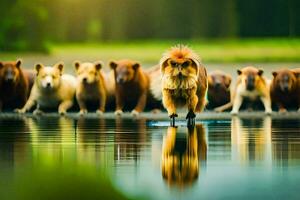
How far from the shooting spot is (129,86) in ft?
39.5

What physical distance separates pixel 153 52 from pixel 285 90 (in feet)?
9.74

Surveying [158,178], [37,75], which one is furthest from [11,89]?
[158,178]

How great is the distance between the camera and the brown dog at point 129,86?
11.9m


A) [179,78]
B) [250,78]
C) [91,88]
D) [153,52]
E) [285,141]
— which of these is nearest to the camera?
[285,141]

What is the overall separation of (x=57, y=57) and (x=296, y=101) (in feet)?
11.6

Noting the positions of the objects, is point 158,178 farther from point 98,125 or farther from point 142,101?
point 142,101

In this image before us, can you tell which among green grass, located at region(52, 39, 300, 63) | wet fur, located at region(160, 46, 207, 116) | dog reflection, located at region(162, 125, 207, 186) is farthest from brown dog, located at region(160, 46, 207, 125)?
green grass, located at region(52, 39, 300, 63)

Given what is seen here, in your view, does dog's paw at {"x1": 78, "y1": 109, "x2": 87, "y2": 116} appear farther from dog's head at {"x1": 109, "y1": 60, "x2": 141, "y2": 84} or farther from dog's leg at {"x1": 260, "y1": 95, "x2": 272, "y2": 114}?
dog's leg at {"x1": 260, "y1": 95, "x2": 272, "y2": 114}

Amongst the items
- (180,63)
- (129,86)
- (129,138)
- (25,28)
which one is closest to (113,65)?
(129,86)

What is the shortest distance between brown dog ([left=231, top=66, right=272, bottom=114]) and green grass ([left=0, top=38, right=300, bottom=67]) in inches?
99.4

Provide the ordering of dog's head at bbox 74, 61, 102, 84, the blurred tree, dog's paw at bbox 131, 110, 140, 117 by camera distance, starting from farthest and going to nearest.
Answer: the blurred tree < dog's head at bbox 74, 61, 102, 84 < dog's paw at bbox 131, 110, 140, 117

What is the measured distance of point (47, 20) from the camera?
48.0ft

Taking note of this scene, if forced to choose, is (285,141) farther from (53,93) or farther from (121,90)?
(53,93)

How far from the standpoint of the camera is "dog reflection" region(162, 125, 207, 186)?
5.51 m
